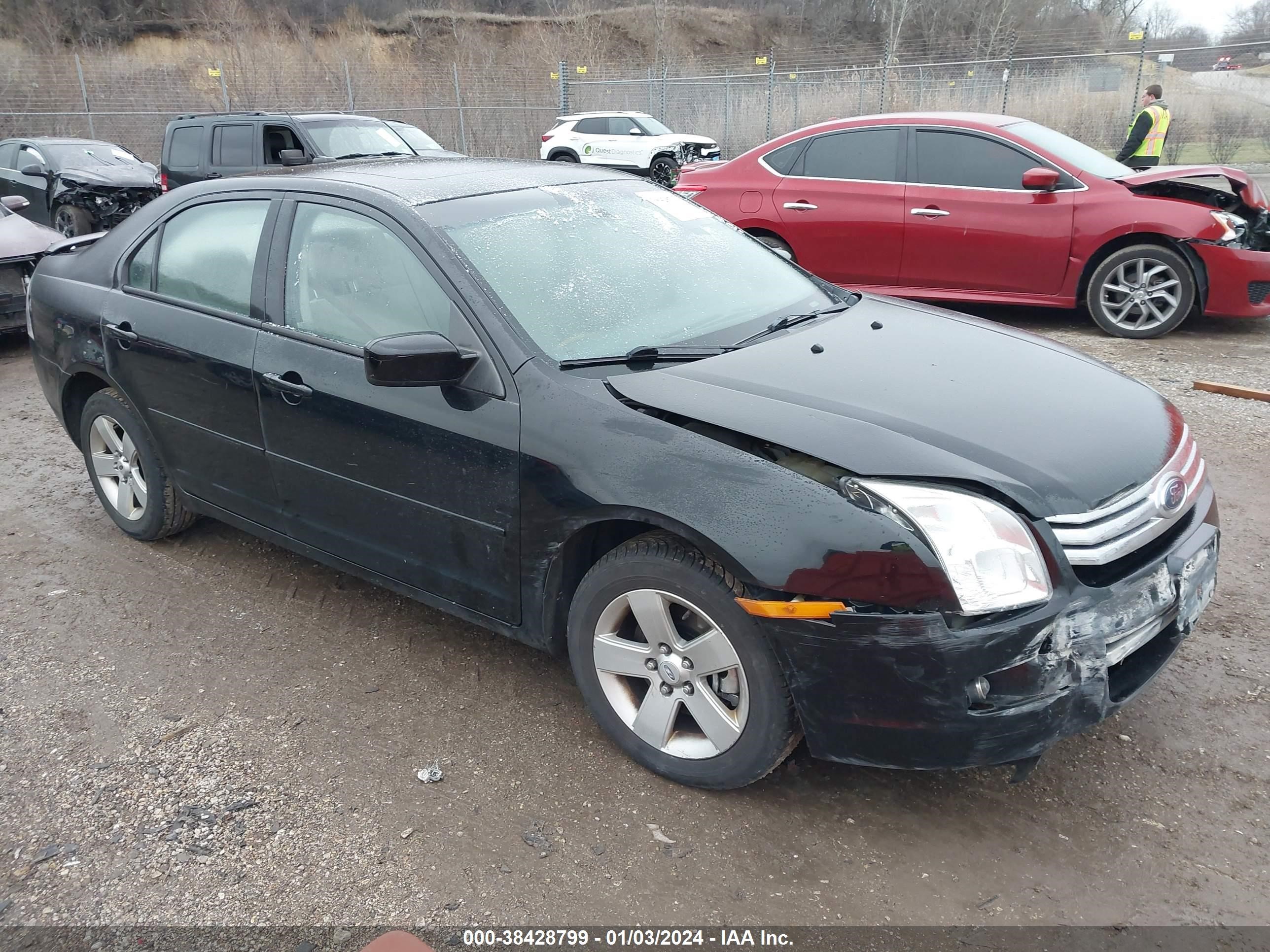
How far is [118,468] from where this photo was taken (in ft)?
14.3

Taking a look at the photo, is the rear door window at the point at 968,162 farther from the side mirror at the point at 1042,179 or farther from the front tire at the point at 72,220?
the front tire at the point at 72,220

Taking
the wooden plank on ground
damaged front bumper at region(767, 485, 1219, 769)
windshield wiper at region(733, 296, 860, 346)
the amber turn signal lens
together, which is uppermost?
windshield wiper at region(733, 296, 860, 346)

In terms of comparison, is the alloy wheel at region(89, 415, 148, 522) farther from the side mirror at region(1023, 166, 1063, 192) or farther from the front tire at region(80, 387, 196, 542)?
the side mirror at region(1023, 166, 1063, 192)

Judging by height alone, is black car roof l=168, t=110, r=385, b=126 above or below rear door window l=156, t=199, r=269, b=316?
above

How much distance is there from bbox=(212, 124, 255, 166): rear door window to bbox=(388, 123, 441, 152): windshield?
1.78 m

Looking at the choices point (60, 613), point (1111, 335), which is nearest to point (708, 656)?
point (60, 613)

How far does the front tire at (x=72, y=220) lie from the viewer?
12.5m

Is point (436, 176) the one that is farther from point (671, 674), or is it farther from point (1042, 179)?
point (1042, 179)

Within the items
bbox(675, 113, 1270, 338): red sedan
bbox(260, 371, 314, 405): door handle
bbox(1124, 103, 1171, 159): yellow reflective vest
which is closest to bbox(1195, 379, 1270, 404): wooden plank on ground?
bbox(675, 113, 1270, 338): red sedan

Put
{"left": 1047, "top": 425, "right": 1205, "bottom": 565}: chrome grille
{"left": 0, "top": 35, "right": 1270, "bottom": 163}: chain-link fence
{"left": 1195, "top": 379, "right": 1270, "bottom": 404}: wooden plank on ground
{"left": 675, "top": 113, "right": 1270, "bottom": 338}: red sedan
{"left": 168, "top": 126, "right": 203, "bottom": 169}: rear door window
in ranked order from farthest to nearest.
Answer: {"left": 0, "top": 35, "right": 1270, "bottom": 163}: chain-link fence < {"left": 168, "top": 126, "right": 203, "bottom": 169}: rear door window < {"left": 675, "top": 113, "right": 1270, "bottom": 338}: red sedan < {"left": 1195, "top": 379, "right": 1270, "bottom": 404}: wooden plank on ground < {"left": 1047, "top": 425, "right": 1205, "bottom": 565}: chrome grille

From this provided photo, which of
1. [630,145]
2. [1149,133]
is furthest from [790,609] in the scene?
[630,145]

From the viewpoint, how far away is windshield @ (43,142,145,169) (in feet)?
42.6

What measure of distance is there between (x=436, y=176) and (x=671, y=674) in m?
2.05

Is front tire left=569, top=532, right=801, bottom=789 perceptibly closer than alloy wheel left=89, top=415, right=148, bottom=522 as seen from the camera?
Yes
